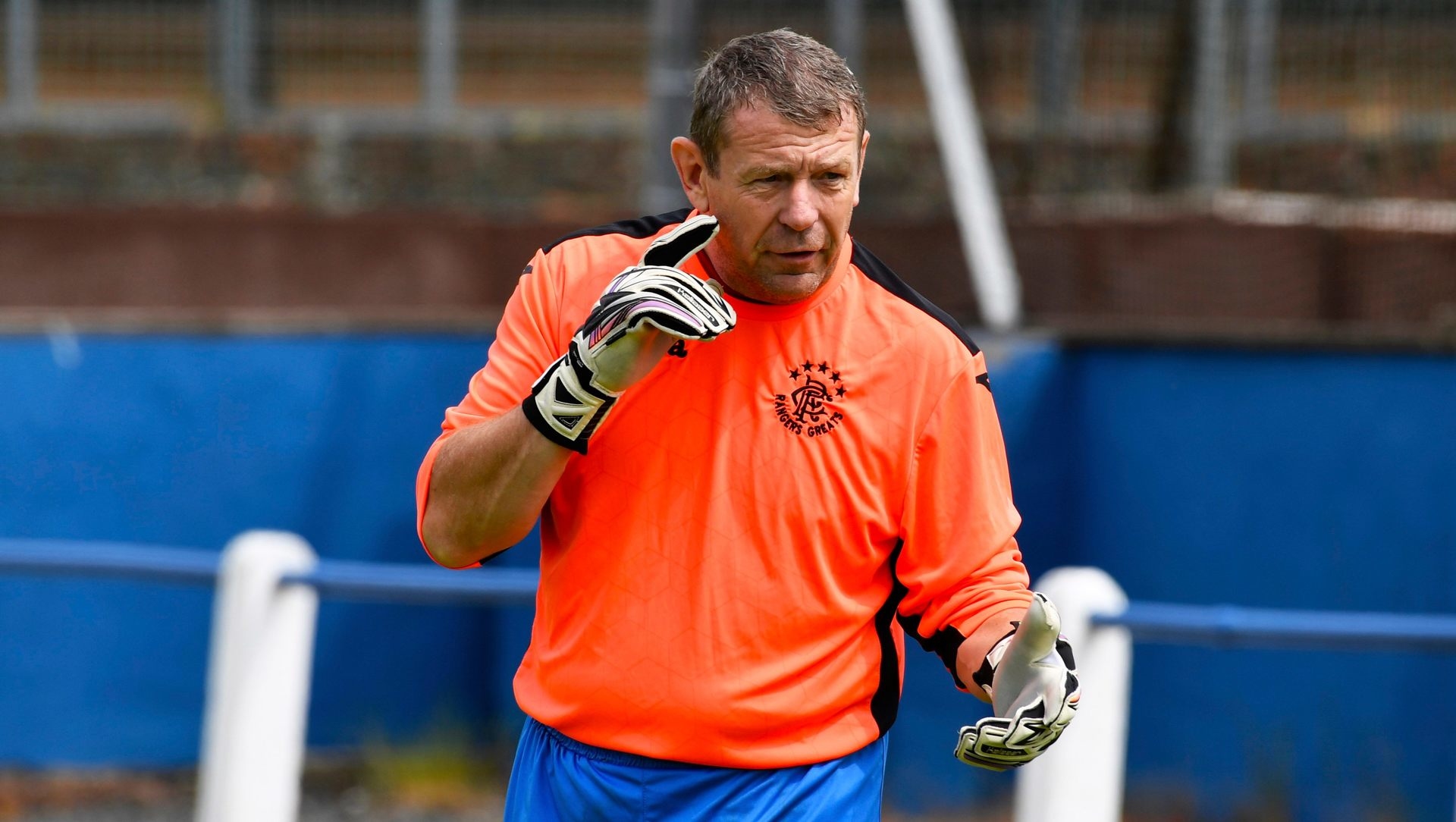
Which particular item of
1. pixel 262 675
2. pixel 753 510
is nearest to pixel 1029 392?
pixel 262 675

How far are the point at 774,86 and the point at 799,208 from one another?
190mm

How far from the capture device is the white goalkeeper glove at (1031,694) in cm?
243

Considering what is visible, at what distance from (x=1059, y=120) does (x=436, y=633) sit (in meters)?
3.67

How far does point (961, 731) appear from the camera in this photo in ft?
8.58

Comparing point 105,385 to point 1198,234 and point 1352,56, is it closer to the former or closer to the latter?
point 1198,234

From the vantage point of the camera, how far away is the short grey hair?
103 inches

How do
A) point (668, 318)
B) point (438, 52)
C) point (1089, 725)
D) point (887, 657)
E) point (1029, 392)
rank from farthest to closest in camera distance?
1. point (438, 52)
2. point (1029, 392)
3. point (1089, 725)
4. point (887, 657)
5. point (668, 318)

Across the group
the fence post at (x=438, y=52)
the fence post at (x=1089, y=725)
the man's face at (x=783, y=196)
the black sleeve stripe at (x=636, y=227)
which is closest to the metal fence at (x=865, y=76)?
the fence post at (x=438, y=52)

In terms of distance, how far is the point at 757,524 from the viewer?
2.76 metres

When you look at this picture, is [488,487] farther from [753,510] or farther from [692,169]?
[692,169]

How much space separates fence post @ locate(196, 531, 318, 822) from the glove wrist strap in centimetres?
211

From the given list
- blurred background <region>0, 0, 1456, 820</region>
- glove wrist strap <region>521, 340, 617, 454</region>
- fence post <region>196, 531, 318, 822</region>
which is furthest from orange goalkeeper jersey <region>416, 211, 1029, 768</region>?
blurred background <region>0, 0, 1456, 820</region>

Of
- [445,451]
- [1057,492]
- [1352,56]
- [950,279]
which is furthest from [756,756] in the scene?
[1352,56]

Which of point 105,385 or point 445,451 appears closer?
point 445,451
